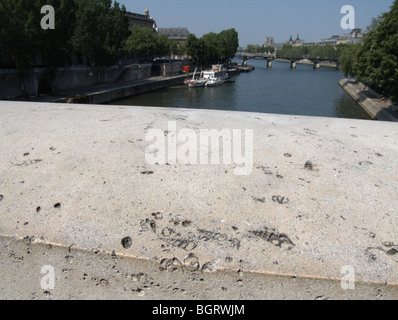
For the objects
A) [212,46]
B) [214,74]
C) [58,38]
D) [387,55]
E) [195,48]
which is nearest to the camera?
[387,55]

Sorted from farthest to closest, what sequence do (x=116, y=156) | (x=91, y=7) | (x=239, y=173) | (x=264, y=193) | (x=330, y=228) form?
1. (x=91, y=7)
2. (x=116, y=156)
3. (x=239, y=173)
4. (x=264, y=193)
5. (x=330, y=228)

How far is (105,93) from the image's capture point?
99.5 feet

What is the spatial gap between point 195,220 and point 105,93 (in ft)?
94.1

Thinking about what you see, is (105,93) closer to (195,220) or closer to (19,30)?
(19,30)

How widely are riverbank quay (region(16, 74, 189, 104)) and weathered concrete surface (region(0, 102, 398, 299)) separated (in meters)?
20.9

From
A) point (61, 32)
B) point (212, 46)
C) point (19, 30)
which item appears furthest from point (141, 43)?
point (212, 46)

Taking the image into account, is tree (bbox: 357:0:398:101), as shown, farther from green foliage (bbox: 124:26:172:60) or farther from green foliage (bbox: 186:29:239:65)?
green foliage (bbox: 186:29:239:65)

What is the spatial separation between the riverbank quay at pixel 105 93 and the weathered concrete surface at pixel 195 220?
20.9m

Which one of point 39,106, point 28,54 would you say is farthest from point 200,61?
point 39,106

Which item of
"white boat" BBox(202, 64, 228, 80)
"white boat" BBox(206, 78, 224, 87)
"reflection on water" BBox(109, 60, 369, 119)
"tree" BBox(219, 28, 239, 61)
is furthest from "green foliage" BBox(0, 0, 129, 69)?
"tree" BBox(219, 28, 239, 61)

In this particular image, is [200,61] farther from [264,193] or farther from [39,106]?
[264,193]

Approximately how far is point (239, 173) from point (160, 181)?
1.28 meters

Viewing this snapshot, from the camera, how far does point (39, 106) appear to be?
9.39m

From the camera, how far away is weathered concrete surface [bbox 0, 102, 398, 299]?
327cm
